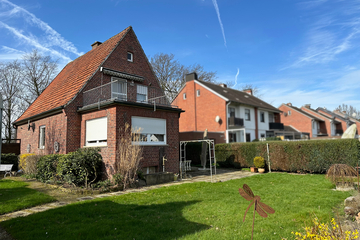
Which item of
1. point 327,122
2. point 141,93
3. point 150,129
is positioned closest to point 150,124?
point 150,129

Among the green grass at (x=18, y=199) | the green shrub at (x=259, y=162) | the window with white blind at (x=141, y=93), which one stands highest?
the window with white blind at (x=141, y=93)

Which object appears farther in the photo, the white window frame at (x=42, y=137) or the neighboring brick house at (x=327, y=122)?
the neighboring brick house at (x=327, y=122)

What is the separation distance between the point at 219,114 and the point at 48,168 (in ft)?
60.9

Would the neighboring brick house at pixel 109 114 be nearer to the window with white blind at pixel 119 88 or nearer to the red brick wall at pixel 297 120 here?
the window with white blind at pixel 119 88

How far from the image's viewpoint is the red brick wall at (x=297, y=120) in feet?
135

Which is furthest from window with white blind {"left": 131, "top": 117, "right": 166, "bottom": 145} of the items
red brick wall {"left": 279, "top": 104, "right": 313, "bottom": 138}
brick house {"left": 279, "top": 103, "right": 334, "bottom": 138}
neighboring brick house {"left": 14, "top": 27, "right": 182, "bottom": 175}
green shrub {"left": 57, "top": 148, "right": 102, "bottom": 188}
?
red brick wall {"left": 279, "top": 104, "right": 313, "bottom": 138}

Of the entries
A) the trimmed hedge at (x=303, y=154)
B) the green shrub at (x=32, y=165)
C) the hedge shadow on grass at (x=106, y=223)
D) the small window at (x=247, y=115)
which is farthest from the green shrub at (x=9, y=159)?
the small window at (x=247, y=115)

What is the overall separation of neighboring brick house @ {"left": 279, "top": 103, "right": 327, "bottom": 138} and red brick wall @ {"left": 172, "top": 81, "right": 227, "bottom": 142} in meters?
22.3

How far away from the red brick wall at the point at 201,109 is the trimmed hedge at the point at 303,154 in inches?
336

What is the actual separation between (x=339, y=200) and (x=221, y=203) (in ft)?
11.4

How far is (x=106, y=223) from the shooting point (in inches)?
204

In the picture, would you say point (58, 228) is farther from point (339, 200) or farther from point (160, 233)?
point (339, 200)

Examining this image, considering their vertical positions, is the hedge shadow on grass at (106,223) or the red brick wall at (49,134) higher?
the red brick wall at (49,134)

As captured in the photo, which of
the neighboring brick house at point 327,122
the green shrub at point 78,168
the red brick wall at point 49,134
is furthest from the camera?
the neighboring brick house at point 327,122
